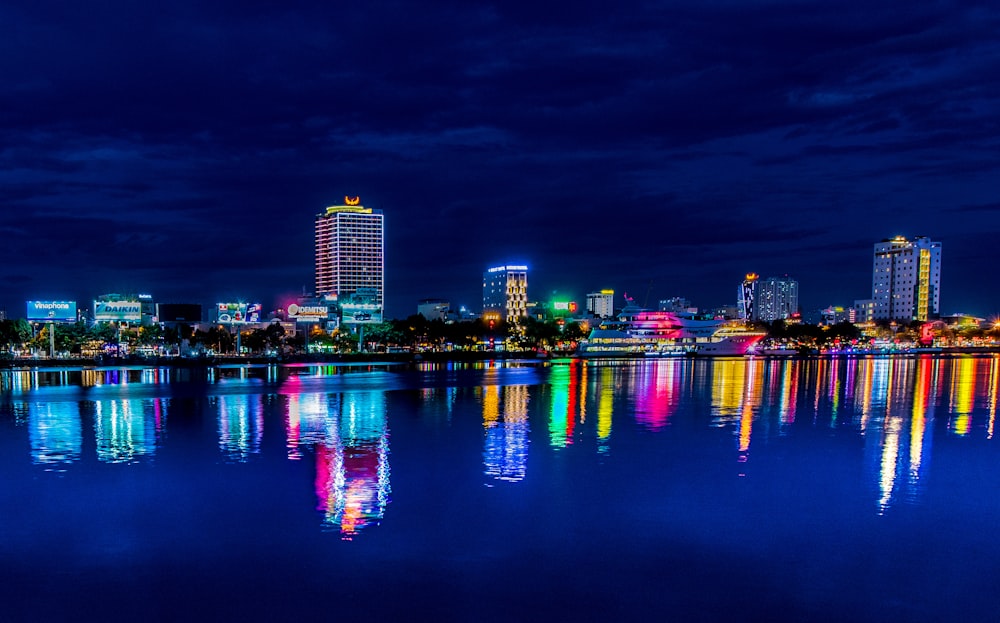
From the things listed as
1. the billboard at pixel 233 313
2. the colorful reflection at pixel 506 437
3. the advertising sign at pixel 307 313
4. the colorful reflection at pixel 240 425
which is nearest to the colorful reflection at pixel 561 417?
the colorful reflection at pixel 506 437

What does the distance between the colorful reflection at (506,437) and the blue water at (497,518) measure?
23 centimetres

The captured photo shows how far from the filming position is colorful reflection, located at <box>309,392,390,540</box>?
1766 centimetres

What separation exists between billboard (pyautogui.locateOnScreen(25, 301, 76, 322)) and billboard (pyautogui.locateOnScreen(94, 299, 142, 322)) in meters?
19.0

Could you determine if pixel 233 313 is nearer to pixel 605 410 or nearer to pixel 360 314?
pixel 360 314

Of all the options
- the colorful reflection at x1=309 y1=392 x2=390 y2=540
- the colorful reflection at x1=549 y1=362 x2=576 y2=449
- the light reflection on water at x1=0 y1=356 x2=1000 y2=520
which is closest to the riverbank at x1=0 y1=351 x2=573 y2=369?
the light reflection on water at x1=0 y1=356 x2=1000 y2=520

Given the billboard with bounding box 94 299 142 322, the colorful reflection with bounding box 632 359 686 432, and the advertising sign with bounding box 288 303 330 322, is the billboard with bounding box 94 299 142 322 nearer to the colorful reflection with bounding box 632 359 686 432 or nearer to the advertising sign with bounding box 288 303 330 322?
the advertising sign with bounding box 288 303 330 322

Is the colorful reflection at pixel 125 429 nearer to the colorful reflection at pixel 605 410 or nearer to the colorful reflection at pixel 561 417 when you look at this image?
the colorful reflection at pixel 561 417

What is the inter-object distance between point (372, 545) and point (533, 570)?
11.0ft

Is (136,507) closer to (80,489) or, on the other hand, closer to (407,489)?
(80,489)

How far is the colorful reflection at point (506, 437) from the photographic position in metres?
23.2

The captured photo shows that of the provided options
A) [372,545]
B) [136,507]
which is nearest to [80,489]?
[136,507]

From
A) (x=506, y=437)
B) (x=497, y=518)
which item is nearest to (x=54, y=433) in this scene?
(x=506, y=437)

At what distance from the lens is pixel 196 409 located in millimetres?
40125

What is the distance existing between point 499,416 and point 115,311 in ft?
348
